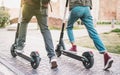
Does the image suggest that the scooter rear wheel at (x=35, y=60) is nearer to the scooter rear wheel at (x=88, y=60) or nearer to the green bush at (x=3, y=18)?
the scooter rear wheel at (x=88, y=60)

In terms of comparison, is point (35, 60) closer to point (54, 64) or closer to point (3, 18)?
point (54, 64)

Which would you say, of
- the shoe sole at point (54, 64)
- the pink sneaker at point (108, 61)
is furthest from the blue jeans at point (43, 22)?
the pink sneaker at point (108, 61)

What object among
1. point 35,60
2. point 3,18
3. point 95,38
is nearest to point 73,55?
point 95,38

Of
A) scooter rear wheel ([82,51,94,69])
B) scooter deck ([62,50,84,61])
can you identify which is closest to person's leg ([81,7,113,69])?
scooter rear wheel ([82,51,94,69])

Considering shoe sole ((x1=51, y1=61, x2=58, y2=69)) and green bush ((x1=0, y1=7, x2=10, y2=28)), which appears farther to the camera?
green bush ((x1=0, y1=7, x2=10, y2=28))

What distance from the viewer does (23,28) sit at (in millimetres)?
7887

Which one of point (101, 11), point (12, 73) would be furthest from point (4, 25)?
point (12, 73)

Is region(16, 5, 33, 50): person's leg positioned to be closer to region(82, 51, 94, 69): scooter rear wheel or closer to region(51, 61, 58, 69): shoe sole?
region(51, 61, 58, 69): shoe sole

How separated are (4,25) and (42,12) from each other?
1537 centimetres

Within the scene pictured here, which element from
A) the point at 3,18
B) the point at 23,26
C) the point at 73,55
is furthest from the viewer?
the point at 3,18

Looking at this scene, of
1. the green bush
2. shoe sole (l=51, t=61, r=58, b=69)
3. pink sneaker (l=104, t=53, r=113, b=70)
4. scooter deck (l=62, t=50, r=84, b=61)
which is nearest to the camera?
pink sneaker (l=104, t=53, r=113, b=70)

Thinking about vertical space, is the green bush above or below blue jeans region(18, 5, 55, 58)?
below

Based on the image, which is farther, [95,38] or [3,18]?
[3,18]

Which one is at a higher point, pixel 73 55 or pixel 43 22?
pixel 43 22
